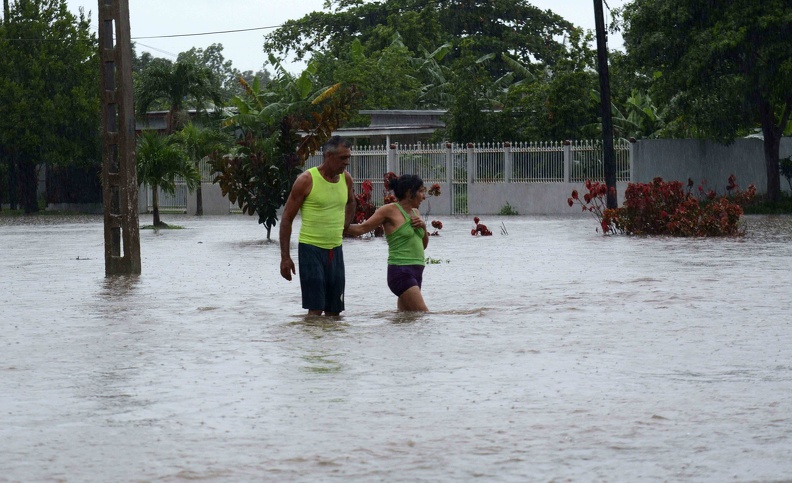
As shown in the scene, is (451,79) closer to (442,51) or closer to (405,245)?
(442,51)

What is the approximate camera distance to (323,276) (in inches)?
442

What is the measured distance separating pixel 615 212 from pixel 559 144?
14.9 meters

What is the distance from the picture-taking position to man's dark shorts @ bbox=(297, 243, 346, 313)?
11.1 m

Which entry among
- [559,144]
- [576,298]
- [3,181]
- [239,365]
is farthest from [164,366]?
[3,181]

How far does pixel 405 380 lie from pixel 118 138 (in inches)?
392

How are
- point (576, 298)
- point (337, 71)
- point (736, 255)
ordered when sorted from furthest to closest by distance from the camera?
point (337, 71) → point (736, 255) → point (576, 298)

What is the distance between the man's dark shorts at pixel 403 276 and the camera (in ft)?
38.3

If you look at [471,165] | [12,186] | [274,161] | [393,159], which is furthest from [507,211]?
[12,186]

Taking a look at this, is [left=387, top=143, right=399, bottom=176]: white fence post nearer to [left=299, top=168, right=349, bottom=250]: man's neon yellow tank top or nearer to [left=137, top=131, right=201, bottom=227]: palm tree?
[left=137, top=131, right=201, bottom=227]: palm tree

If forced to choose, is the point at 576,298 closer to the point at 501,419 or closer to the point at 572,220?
the point at 501,419

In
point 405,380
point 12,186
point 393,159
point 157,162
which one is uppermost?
point 393,159

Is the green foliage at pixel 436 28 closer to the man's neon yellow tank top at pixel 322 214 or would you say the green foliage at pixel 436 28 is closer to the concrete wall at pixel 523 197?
the concrete wall at pixel 523 197

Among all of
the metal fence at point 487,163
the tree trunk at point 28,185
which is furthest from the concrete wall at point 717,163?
the tree trunk at point 28,185

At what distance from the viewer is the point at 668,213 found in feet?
88.6
